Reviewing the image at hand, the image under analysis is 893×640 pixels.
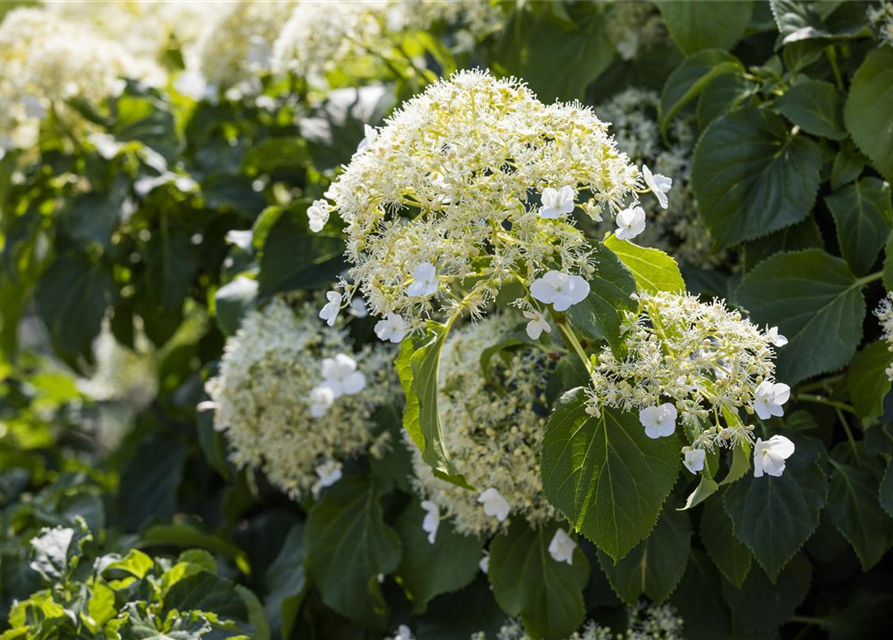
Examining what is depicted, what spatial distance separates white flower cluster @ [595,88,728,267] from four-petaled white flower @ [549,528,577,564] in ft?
1.44

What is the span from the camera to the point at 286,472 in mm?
1446

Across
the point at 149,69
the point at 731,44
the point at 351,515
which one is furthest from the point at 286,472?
the point at 149,69

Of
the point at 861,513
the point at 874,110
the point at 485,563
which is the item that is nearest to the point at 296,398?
the point at 485,563

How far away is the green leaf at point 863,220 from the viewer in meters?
1.26

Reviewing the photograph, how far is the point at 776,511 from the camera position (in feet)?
3.70

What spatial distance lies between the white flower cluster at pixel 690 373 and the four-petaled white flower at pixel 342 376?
463 mm

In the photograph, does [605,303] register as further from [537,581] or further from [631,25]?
[631,25]

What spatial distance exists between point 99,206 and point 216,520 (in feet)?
2.16

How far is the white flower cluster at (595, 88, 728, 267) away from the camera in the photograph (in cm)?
142

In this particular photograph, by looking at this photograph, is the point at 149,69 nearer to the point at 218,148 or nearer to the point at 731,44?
the point at 218,148

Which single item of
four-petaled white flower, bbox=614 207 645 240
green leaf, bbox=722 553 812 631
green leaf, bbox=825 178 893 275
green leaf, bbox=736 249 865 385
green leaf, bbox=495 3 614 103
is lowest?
green leaf, bbox=722 553 812 631

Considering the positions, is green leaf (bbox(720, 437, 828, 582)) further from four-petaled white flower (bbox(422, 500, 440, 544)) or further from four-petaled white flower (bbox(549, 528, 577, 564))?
four-petaled white flower (bbox(422, 500, 440, 544))

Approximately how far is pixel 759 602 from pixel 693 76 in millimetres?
712

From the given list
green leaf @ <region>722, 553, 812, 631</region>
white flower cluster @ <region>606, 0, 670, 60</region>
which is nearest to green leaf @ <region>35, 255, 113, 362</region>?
white flower cluster @ <region>606, 0, 670, 60</region>
